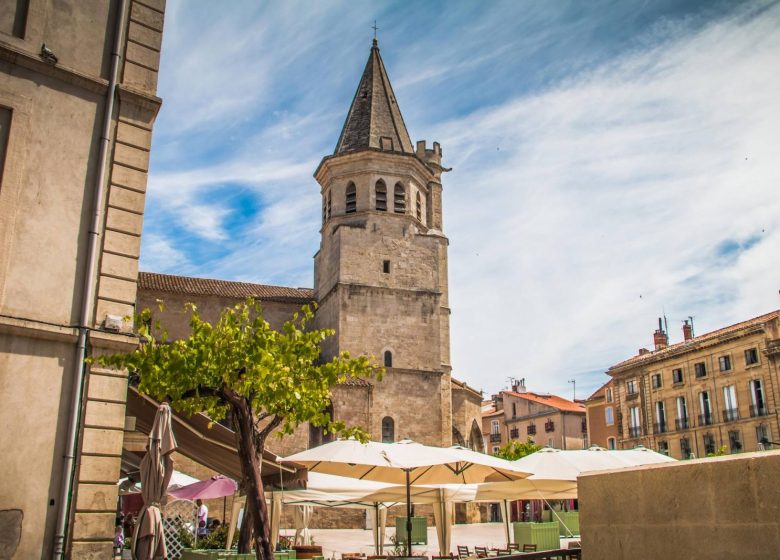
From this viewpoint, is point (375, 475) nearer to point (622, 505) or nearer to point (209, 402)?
point (209, 402)

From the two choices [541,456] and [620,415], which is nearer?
[541,456]

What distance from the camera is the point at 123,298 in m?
9.41

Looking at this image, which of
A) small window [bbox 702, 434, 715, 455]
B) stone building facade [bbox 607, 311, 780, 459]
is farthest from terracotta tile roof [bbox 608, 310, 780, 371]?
small window [bbox 702, 434, 715, 455]

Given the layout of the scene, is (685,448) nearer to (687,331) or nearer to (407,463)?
(687,331)

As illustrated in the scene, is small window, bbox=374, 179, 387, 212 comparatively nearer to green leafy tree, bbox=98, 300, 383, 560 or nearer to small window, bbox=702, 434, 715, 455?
small window, bbox=702, 434, 715, 455

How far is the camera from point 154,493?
8766 millimetres

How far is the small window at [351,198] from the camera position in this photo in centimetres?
3567

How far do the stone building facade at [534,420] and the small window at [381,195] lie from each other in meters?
31.9

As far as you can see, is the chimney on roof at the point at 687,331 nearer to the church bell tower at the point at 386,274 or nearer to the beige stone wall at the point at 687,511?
the church bell tower at the point at 386,274

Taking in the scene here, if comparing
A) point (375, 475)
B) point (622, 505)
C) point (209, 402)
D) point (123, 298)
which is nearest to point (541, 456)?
point (375, 475)

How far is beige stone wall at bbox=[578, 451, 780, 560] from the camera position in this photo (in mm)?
3307

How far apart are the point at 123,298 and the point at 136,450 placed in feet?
34.0

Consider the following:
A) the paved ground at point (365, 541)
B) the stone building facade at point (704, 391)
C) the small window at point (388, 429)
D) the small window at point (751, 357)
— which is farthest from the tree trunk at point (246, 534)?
the small window at point (751, 357)

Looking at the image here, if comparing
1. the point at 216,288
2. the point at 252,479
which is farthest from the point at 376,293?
the point at 252,479
